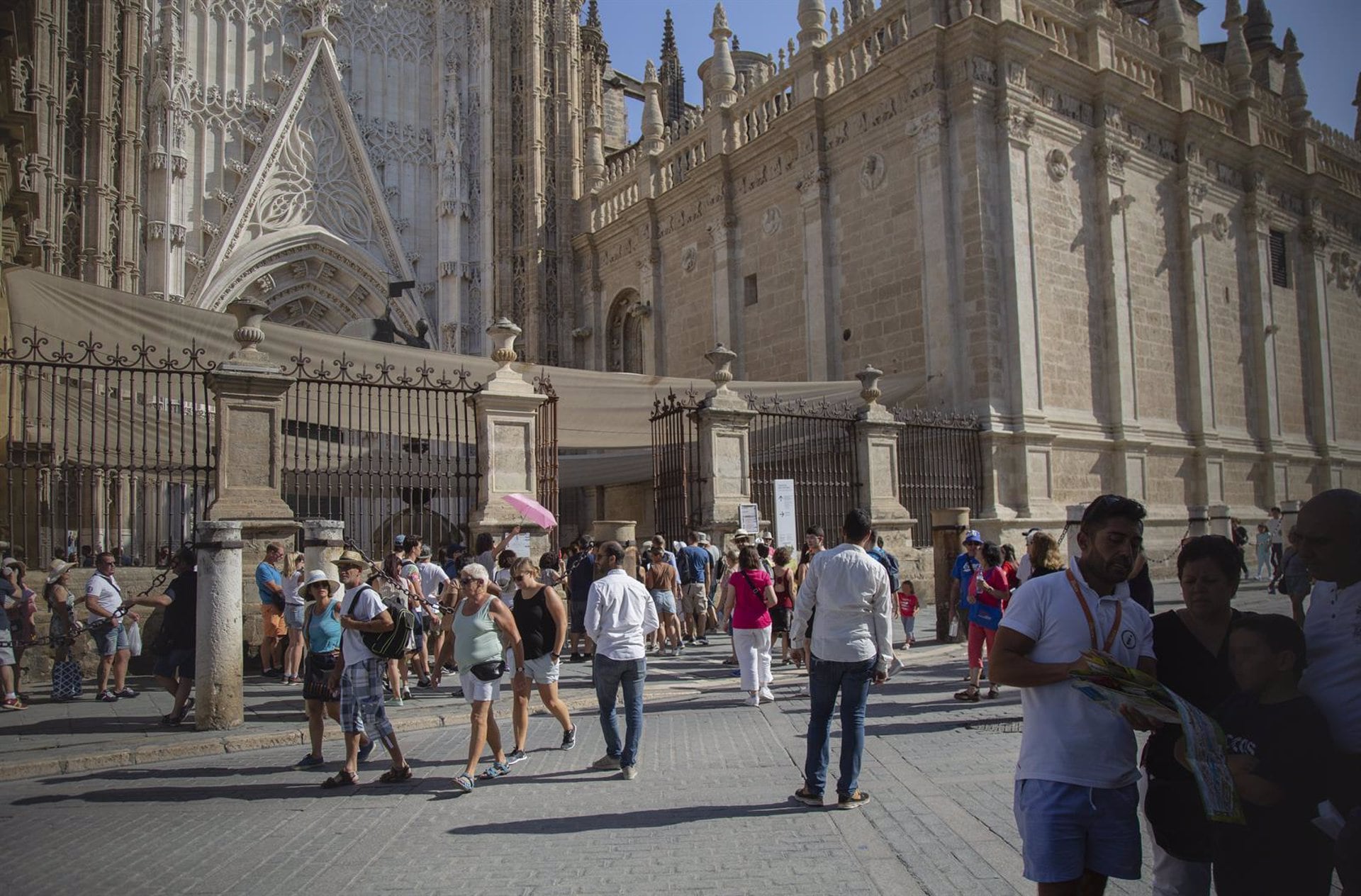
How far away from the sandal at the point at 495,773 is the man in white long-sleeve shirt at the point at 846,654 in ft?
6.52

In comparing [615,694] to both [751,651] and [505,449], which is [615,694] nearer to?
[751,651]

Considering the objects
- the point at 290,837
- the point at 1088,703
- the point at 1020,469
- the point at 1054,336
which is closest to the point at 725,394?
the point at 1020,469

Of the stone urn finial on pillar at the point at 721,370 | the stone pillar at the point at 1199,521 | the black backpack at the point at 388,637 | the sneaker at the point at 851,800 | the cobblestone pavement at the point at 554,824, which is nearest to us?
the cobblestone pavement at the point at 554,824

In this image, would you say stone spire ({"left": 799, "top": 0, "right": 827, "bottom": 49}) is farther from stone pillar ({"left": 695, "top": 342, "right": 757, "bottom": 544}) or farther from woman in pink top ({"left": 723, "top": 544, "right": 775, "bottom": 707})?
woman in pink top ({"left": 723, "top": 544, "right": 775, "bottom": 707})

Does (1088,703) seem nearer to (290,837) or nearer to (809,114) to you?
(290,837)

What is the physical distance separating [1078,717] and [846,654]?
2.43 metres

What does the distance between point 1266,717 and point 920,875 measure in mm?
2030

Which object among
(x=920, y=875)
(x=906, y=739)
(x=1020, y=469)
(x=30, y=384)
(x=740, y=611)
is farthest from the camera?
(x=1020, y=469)

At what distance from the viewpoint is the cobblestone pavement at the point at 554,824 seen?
4.12 meters

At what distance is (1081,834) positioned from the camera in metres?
2.66

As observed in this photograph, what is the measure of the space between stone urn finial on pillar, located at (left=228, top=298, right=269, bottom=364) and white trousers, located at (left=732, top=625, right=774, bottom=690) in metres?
6.30

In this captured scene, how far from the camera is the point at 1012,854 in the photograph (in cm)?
427

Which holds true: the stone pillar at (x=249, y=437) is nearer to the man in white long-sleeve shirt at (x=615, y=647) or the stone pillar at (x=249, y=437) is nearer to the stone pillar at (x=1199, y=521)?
the man in white long-sleeve shirt at (x=615, y=647)

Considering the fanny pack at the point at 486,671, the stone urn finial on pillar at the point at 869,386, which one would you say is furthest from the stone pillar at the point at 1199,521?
the fanny pack at the point at 486,671
